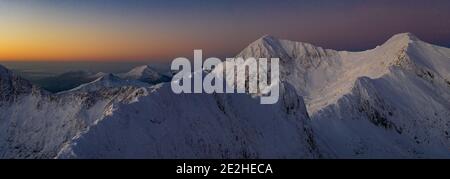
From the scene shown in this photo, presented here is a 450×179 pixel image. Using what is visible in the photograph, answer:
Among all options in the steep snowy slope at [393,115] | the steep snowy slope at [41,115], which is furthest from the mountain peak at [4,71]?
the steep snowy slope at [393,115]

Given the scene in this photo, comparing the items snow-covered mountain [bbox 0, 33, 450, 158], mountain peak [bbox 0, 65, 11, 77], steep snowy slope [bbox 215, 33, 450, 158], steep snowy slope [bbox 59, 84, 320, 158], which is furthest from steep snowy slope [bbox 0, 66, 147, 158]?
steep snowy slope [bbox 215, 33, 450, 158]

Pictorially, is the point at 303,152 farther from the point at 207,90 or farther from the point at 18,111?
the point at 18,111

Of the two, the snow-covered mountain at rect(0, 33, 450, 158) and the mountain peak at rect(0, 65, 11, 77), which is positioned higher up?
the mountain peak at rect(0, 65, 11, 77)

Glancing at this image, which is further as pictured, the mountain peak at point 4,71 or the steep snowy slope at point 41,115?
the mountain peak at point 4,71

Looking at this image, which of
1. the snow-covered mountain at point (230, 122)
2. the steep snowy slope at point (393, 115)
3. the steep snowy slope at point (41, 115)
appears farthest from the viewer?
the steep snowy slope at point (393, 115)

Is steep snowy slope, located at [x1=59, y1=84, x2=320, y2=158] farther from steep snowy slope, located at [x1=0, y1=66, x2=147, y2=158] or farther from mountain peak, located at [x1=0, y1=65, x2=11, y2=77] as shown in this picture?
mountain peak, located at [x1=0, y1=65, x2=11, y2=77]

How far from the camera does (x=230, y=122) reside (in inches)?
3182

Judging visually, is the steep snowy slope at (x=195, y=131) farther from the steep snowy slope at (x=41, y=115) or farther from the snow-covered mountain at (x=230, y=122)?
the steep snowy slope at (x=41, y=115)

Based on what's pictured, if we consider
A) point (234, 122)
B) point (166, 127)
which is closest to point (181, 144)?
point (166, 127)

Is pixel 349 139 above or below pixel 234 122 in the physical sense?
below

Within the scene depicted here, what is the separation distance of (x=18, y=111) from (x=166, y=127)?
8961 centimetres

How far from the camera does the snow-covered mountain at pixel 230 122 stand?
215ft

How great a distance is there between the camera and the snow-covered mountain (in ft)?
215

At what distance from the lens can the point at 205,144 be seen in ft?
234
